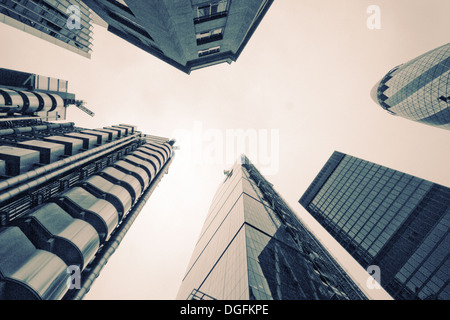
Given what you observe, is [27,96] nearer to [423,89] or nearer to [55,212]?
[55,212]

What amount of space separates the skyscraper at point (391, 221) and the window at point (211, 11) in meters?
90.7

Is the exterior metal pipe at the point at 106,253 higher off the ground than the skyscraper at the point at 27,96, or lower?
lower

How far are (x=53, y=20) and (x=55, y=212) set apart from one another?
41897 mm

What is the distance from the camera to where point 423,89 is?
80.6 metres

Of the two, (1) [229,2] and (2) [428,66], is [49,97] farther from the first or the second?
(2) [428,66]

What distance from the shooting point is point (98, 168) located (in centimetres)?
1992

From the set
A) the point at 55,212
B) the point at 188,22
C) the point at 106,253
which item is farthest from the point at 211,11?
the point at 106,253

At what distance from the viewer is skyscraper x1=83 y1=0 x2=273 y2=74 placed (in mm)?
15867

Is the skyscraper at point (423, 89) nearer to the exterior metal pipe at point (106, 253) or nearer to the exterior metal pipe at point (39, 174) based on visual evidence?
the exterior metal pipe at point (106, 253)

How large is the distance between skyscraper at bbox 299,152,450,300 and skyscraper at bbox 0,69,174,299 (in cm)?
9034

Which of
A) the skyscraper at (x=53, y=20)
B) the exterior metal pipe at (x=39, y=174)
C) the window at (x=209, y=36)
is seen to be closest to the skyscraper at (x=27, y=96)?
the skyscraper at (x=53, y=20)

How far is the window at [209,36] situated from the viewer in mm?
22239

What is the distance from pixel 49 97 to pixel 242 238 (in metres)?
29.9
